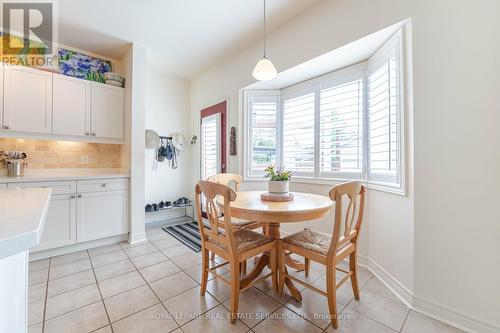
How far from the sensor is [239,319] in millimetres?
1521

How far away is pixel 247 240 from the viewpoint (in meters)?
1.71

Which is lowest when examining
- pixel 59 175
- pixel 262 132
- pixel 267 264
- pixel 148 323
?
pixel 148 323

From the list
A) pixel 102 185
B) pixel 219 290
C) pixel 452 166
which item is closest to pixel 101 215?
pixel 102 185

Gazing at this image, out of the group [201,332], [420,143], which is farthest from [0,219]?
[420,143]

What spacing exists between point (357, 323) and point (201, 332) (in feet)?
3.48

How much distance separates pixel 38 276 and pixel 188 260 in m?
1.38

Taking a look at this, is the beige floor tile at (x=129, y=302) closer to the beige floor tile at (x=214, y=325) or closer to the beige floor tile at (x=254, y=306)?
the beige floor tile at (x=214, y=325)

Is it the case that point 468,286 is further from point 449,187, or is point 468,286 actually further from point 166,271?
point 166,271

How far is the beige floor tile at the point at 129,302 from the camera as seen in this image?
1573 mm

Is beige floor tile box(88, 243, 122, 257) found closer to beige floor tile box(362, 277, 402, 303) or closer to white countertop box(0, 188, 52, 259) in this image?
white countertop box(0, 188, 52, 259)

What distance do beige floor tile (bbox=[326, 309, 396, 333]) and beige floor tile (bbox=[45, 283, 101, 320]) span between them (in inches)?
72.3

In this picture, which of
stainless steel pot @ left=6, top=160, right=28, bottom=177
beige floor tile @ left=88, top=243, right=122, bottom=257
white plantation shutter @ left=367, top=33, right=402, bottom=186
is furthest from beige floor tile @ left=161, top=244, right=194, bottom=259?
white plantation shutter @ left=367, top=33, right=402, bottom=186

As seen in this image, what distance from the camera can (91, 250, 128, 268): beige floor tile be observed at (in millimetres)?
2350

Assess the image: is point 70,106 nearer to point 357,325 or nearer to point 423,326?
point 357,325
